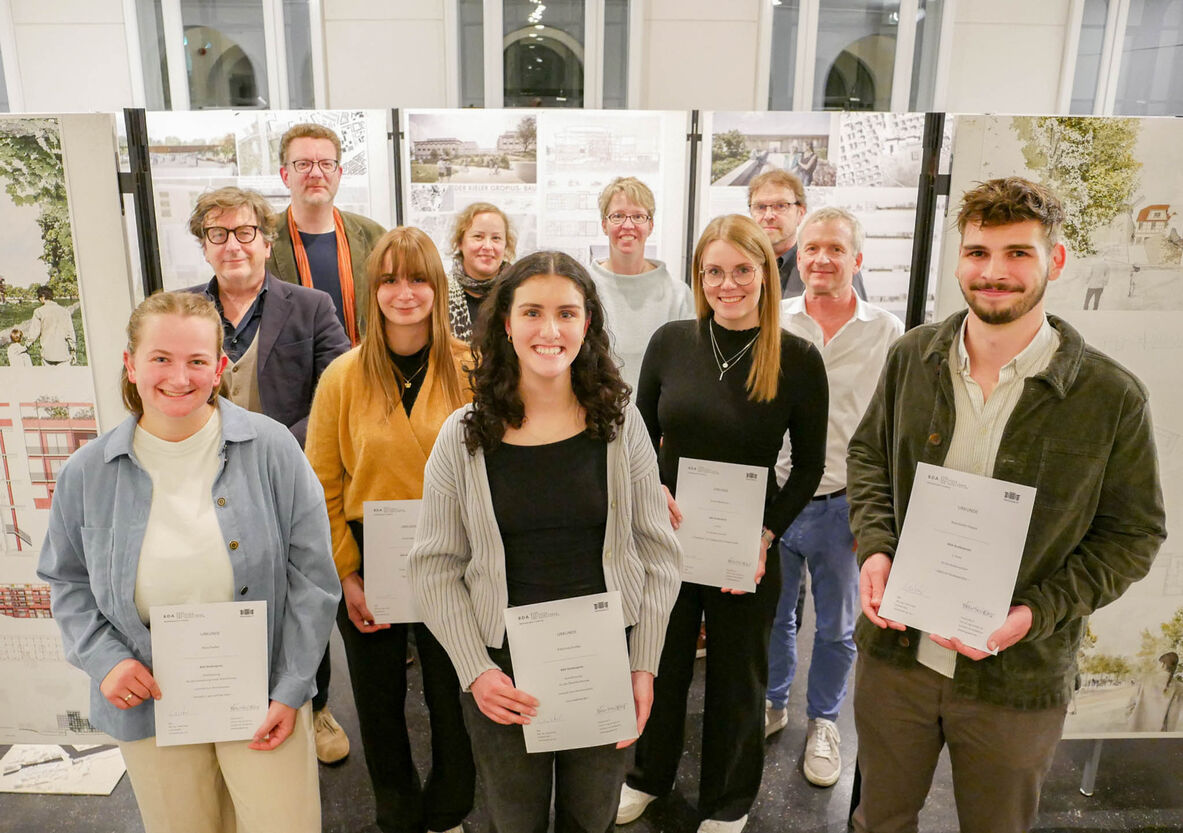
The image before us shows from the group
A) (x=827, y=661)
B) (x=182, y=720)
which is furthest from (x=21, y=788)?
(x=827, y=661)

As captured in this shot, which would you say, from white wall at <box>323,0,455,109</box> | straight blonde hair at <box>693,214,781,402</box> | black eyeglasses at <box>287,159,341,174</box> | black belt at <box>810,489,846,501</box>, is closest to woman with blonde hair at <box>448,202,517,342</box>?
black eyeglasses at <box>287,159,341,174</box>

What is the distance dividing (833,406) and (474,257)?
1329 millimetres

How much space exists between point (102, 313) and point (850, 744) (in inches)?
112

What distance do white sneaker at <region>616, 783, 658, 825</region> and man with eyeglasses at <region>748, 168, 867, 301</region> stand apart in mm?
1738

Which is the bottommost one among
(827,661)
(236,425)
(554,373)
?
(827,661)

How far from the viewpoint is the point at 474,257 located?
9.34 ft

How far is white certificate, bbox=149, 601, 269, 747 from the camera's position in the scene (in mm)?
1615

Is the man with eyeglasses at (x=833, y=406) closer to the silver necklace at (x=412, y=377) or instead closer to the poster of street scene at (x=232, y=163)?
the silver necklace at (x=412, y=377)

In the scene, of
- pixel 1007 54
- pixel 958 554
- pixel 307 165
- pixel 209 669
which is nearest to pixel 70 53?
pixel 307 165

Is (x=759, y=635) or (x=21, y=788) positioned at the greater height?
(x=759, y=635)

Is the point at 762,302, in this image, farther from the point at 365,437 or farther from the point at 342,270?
the point at 342,270

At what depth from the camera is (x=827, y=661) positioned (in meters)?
2.77

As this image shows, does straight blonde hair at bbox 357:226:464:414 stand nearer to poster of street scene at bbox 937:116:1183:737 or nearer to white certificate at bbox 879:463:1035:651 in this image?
white certificate at bbox 879:463:1035:651

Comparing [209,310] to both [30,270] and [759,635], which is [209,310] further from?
[759,635]
